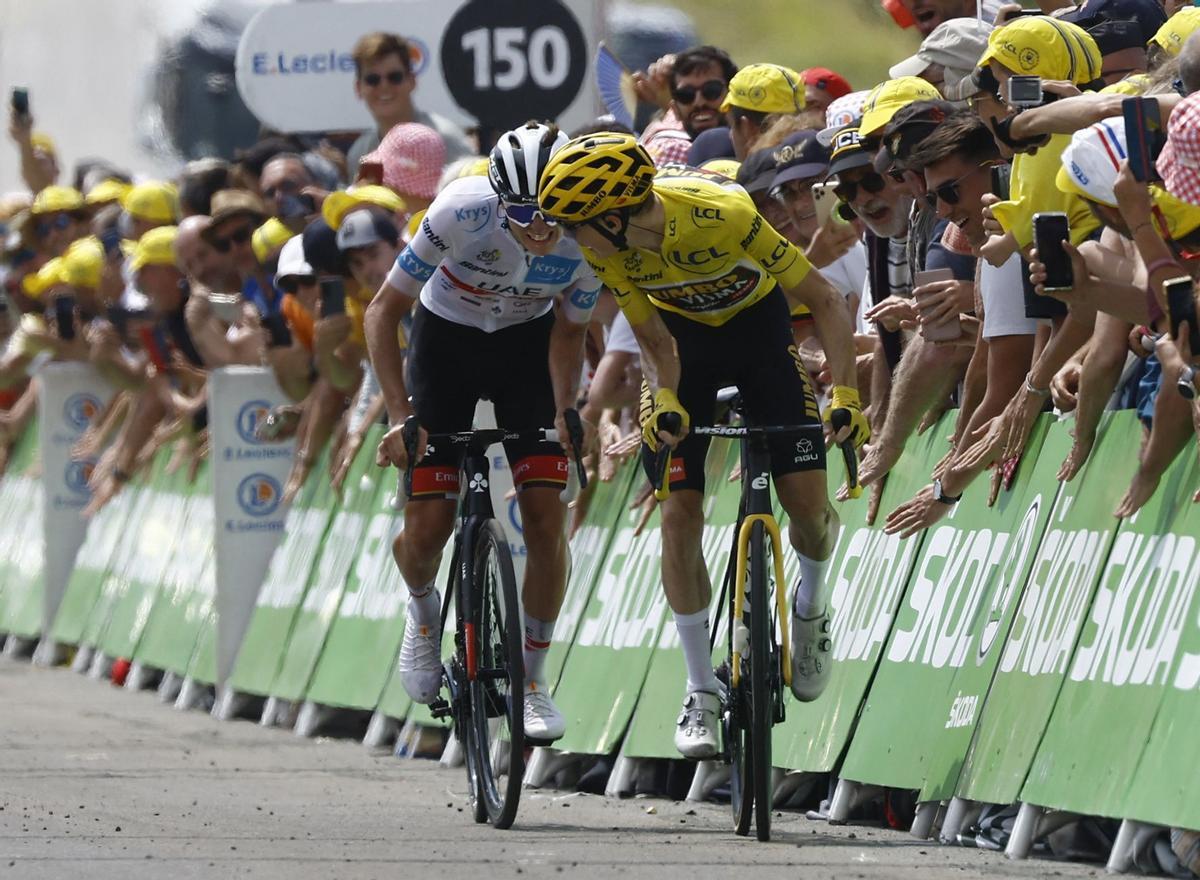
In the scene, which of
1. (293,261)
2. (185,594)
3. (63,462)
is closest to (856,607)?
(293,261)

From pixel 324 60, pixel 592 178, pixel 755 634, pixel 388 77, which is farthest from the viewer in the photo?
pixel 324 60

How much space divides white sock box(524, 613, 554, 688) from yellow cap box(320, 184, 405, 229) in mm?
3919

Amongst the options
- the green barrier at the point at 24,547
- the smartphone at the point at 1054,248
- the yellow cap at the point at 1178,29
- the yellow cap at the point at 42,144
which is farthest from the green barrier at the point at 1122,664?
the yellow cap at the point at 42,144

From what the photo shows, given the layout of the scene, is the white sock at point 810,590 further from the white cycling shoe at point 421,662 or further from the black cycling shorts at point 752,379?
the white cycling shoe at point 421,662

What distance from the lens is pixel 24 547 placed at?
67.7 ft

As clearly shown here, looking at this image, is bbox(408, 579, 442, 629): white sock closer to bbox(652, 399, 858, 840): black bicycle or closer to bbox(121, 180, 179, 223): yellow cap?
bbox(652, 399, 858, 840): black bicycle

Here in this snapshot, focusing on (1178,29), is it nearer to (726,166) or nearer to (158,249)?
(726,166)

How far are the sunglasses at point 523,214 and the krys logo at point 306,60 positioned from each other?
941cm

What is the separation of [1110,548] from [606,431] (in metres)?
4.13

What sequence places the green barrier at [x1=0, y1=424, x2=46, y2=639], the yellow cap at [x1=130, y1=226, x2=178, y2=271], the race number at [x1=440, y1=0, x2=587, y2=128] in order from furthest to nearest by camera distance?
the green barrier at [x1=0, y1=424, x2=46, y2=639] < the yellow cap at [x1=130, y1=226, x2=178, y2=271] < the race number at [x1=440, y1=0, x2=587, y2=128]

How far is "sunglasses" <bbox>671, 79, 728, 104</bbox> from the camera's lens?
465 inches

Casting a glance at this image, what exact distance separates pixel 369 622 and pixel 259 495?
2065mm

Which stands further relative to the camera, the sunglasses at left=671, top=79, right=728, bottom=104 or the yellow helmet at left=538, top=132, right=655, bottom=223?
the sunglasses at left=671, top=79, right=728, bottom=104

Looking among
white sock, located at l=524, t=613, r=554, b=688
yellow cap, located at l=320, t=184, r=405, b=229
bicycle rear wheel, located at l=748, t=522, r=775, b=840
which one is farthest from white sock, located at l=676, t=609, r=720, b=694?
yellow cap, located at l=320, t=184, r=405, b=229
